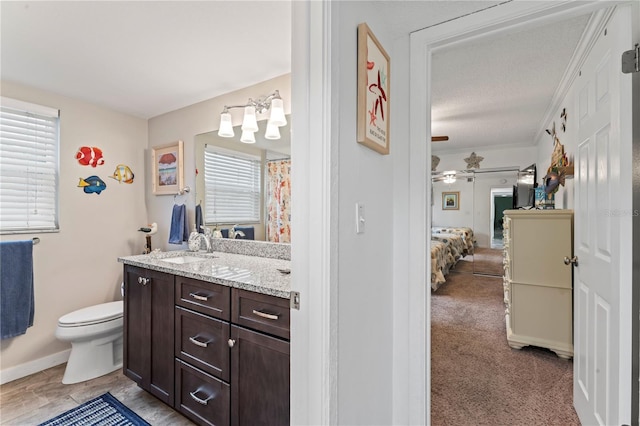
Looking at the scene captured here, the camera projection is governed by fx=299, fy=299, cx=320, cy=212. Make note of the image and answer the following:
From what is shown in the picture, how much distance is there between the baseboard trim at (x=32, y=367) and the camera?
86.9 inches

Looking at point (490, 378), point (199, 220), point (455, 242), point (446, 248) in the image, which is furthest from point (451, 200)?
point (199, 220)

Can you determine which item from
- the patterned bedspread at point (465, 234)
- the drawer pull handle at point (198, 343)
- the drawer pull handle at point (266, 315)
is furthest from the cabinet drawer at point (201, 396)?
the patterned bedspread at point (465, 234)

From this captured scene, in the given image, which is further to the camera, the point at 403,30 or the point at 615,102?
the point at 403,30

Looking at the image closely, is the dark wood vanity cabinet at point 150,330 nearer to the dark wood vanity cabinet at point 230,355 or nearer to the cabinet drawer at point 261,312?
the dark wood vanity cabinet at point 230,355

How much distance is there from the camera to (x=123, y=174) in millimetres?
2896

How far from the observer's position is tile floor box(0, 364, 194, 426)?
1.81 meters

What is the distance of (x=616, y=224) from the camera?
1.21 m

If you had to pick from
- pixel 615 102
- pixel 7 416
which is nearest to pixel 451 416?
pixel 615 102

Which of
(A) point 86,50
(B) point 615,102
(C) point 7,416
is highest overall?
(A) point 86,50

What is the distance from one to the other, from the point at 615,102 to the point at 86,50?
2.75 metres

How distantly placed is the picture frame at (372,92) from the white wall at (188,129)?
1025mm

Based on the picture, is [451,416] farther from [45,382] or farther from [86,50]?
[86,50]

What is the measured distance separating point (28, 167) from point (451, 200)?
224 inches

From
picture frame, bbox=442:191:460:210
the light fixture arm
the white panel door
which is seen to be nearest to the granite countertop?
the light fixture arm
